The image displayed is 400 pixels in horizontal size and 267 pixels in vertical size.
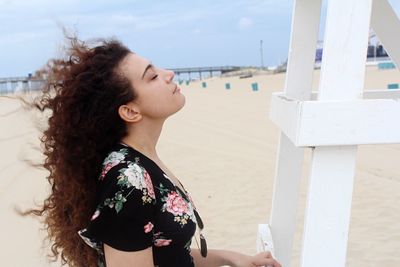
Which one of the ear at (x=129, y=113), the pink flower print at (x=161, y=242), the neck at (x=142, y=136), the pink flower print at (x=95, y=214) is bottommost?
the pink flower print at (x=161, y=242)

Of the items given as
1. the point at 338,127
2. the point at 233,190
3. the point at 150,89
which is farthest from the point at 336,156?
the point at 233,190

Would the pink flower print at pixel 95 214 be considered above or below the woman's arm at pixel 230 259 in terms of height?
above

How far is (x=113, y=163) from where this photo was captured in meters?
1.54

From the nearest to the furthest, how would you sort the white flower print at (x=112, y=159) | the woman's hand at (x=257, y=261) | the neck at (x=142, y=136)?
1. the white flower print at (x=112, y=159)
2. the neck at (x=142, y=136)
3. the woman's hand at (x=257, y=261)

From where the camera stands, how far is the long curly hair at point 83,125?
158cm

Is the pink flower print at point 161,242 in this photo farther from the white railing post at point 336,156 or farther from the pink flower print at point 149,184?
the white railing post at point 336,156

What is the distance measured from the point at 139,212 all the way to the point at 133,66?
0.47 meters

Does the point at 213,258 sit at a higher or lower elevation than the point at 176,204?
lower

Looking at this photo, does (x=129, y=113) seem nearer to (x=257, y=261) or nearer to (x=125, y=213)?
(x=125, y=213)

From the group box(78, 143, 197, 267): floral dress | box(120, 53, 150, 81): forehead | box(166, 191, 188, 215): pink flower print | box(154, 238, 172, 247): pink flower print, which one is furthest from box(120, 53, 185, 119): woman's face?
box(154, 238, 172, 247): pink flower print

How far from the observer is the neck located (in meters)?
1.65

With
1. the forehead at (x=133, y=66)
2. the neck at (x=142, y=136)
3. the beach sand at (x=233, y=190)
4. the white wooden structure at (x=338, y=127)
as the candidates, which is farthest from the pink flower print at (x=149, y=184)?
the beach sand at (x=233, y=190)

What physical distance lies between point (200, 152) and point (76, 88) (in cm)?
865

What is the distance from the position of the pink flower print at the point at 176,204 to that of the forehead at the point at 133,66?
0.38m
